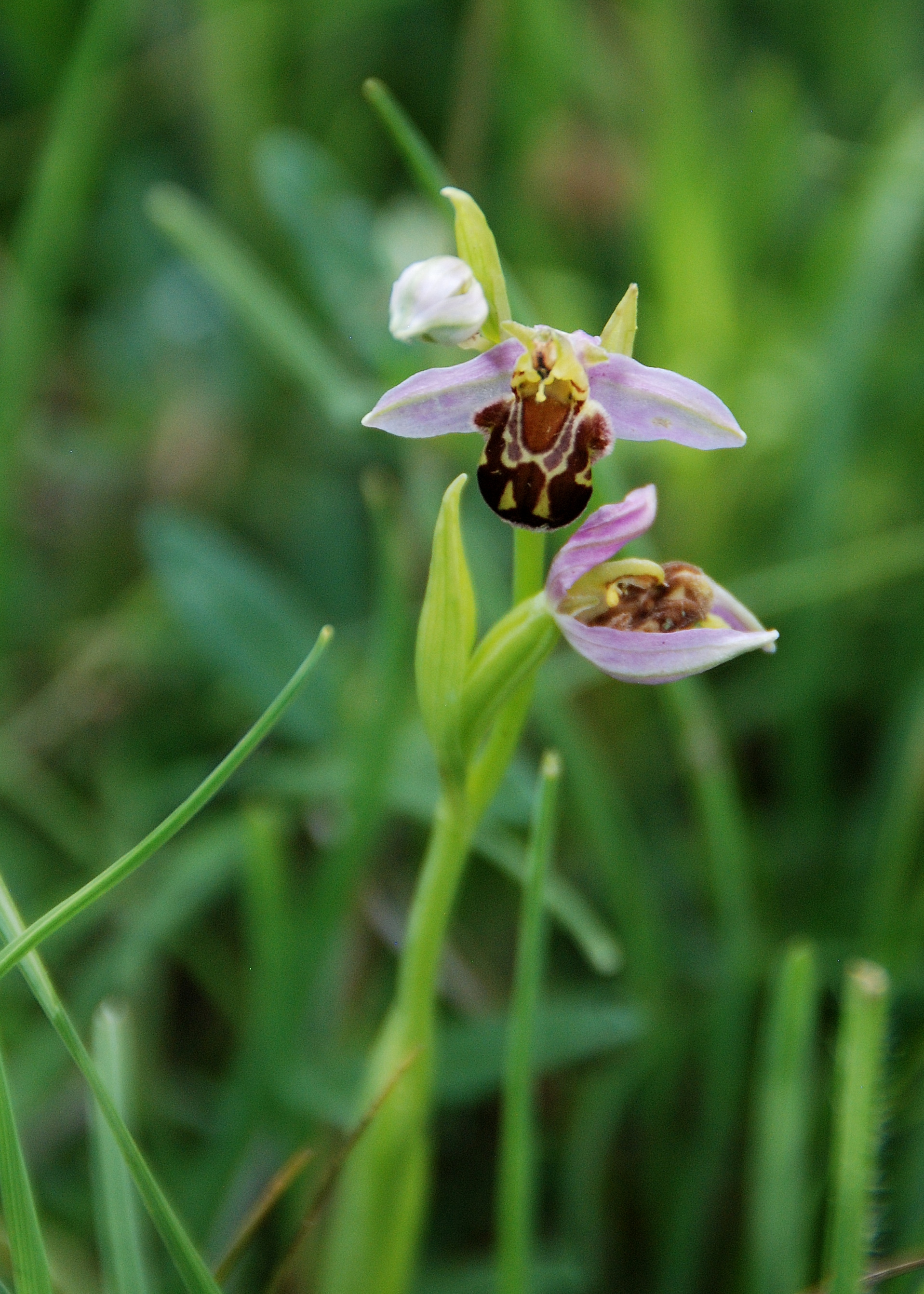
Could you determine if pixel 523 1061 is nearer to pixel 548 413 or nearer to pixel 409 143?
Result: pixel 548 413

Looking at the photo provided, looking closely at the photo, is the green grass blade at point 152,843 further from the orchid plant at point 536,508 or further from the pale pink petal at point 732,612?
the pale pink petal at point 732,612

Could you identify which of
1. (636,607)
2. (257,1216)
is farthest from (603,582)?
(257,1216)

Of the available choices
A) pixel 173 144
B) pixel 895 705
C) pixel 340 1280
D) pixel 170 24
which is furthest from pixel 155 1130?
pixel 170 24

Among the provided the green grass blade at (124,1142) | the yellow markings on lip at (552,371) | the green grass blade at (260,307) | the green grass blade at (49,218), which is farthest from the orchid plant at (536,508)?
the green grass blade at (49,218)

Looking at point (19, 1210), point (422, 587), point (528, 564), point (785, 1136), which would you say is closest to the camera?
point (19, 1210)

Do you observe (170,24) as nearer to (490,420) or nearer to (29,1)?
(29,1)

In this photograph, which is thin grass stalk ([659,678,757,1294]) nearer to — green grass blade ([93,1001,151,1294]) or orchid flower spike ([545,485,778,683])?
orchid flower spike ([545,485,778,683])
